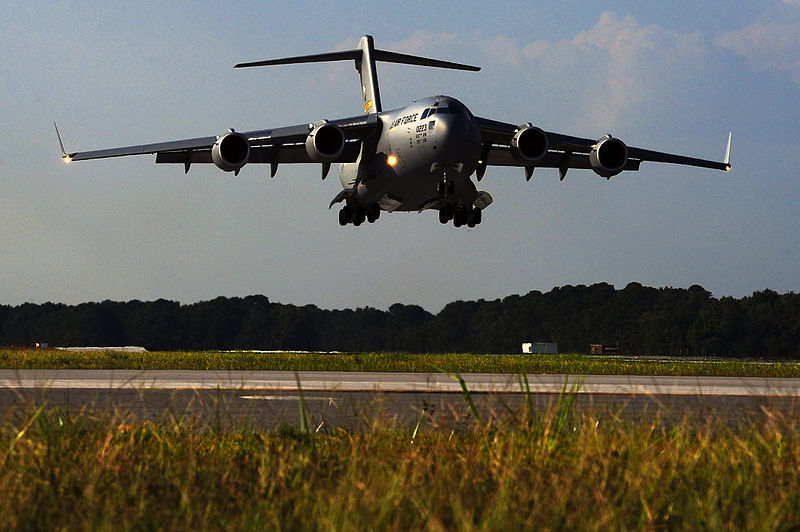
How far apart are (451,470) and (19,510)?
2.56 meters

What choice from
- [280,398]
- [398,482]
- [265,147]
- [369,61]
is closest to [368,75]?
[369,61]

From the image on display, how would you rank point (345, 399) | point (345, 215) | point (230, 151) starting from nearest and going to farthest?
point (345, 399)
point (230, 151)
point (345, 215)

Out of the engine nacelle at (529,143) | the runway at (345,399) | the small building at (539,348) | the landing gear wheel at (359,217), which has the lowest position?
the small building at (539,348)

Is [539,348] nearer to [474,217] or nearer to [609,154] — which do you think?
[474,217]

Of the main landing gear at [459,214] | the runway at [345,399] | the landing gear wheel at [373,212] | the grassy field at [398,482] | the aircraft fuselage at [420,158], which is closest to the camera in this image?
the grassy field at [398,482]

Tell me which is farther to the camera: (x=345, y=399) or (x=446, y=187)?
(x=446, y=187)

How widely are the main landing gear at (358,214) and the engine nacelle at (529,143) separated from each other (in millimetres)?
6956

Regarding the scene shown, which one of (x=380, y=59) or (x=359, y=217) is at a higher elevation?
(x=380, y=59)

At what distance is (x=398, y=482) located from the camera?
16.2 feet

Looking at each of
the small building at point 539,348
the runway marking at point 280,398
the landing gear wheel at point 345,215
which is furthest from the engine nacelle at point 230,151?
the small building at point 539,348

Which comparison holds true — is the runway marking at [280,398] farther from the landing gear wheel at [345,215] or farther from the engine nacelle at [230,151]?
the landing gear wheel at [345,215]

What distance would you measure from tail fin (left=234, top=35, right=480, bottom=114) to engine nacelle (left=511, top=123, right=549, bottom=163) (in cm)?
1418

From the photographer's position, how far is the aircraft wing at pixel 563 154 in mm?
32719

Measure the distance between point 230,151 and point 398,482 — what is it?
89.7ft
